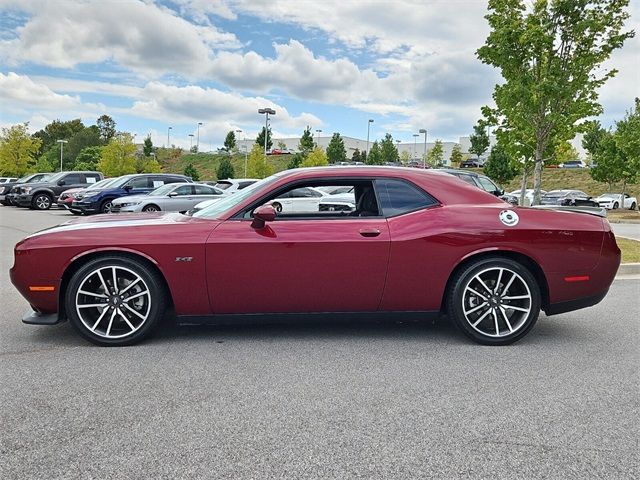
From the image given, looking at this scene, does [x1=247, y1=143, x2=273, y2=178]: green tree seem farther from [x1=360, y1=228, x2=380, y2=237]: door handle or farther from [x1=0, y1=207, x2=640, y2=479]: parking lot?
[x1=360, y1=228, x2=380, y2=237]: door handle

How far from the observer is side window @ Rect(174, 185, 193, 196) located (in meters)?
17.3

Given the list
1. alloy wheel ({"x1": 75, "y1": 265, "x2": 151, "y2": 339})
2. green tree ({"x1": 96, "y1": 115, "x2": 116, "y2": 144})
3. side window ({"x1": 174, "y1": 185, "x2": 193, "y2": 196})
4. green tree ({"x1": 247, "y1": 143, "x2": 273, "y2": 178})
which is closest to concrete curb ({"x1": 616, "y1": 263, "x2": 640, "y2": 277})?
alloy wheel ({"x1": 75, "y1": 265, "x2": 151, "y2": 339})

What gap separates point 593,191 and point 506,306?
168 ft

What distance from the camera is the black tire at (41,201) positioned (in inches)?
937

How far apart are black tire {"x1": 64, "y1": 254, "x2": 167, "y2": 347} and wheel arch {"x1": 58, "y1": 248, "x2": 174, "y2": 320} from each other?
3cm

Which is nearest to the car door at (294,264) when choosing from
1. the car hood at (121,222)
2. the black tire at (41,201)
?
the car hood at (121,222)

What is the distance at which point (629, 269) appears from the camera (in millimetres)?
8734

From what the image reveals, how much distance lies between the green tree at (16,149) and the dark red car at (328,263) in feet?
179

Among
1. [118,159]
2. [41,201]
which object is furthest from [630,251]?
[118,159]

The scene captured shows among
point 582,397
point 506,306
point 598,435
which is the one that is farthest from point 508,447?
point 506,306

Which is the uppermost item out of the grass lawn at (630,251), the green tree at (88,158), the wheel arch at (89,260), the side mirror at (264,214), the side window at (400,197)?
the green tree at (88,158)

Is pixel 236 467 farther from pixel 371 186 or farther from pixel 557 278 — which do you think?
pixel 557 278

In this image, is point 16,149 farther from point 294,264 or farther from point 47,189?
point 294,264

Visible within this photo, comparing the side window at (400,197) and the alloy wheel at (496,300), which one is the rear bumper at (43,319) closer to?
the side window at (400,197)
